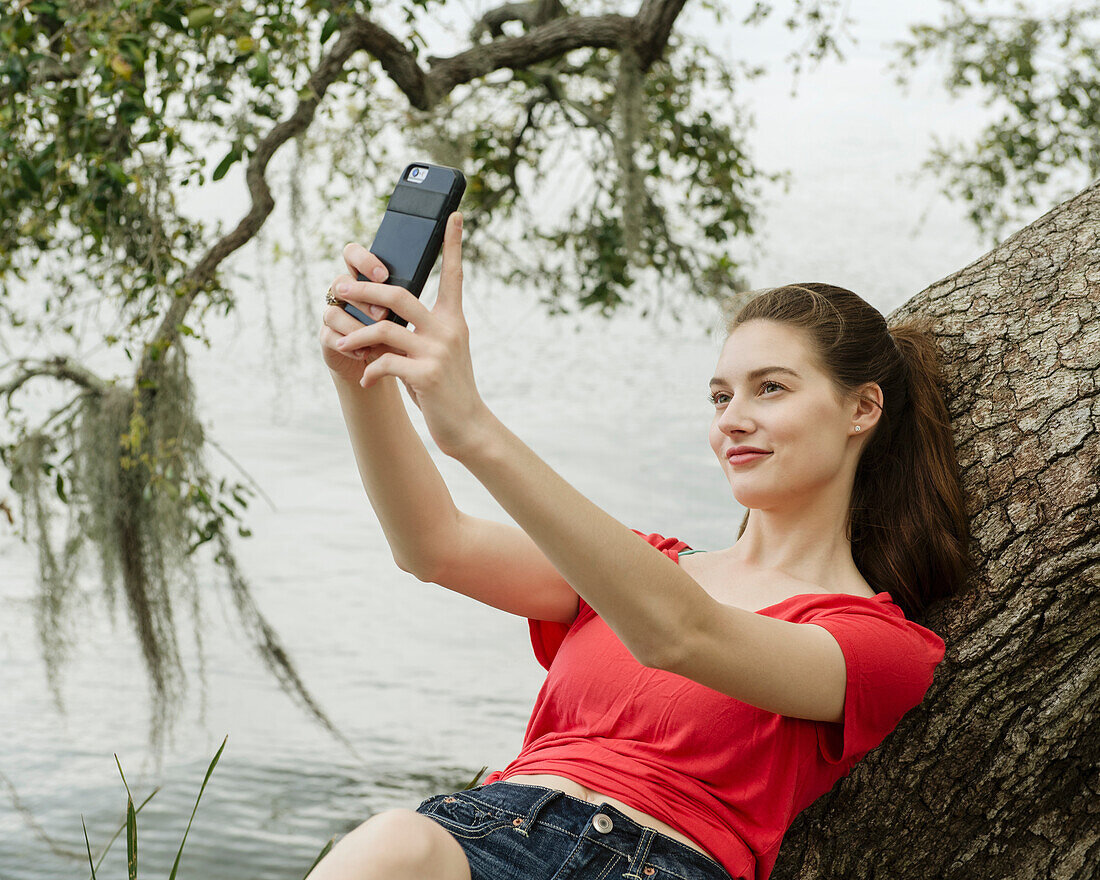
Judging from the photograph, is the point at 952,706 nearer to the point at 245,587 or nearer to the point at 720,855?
the point at 720,855

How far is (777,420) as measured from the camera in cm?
116

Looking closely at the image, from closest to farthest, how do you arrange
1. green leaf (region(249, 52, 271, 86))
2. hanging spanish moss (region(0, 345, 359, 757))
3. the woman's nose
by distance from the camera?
1. the woman's nose
2. green leaf (region(249, 52, 271, 86))
3. hanging spanish moss (region(0, 345, 359, 757))

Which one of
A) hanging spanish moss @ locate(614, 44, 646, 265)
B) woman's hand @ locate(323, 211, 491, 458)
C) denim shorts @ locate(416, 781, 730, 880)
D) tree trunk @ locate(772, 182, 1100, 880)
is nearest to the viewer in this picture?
woman's hand @ locate(323, 211, 491, 458)

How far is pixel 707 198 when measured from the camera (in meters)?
3.84

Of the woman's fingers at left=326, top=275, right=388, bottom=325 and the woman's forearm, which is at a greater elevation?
the woman's fingers at left=326, top=275, right=388, bottom=325

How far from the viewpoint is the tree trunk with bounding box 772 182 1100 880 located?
1264 mm

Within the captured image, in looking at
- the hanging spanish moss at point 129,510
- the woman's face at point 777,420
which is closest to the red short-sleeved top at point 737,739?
the woman's face at point 777,420

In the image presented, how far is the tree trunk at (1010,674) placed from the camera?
126 centimetres

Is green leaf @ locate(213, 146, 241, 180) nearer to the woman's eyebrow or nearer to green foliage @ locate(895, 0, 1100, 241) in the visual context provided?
the woman's eyebrow

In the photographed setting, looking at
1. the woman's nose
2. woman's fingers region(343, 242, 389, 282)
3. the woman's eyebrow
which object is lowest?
the woman's nose

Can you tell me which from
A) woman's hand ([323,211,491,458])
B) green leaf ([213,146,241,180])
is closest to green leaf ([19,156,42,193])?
green leaf ([213,146,241,180])

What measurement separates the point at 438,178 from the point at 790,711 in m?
0.59

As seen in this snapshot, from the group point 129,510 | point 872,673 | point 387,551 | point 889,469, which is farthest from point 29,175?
point 387,551

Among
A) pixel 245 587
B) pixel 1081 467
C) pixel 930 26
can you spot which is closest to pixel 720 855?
pixel 1081 467
